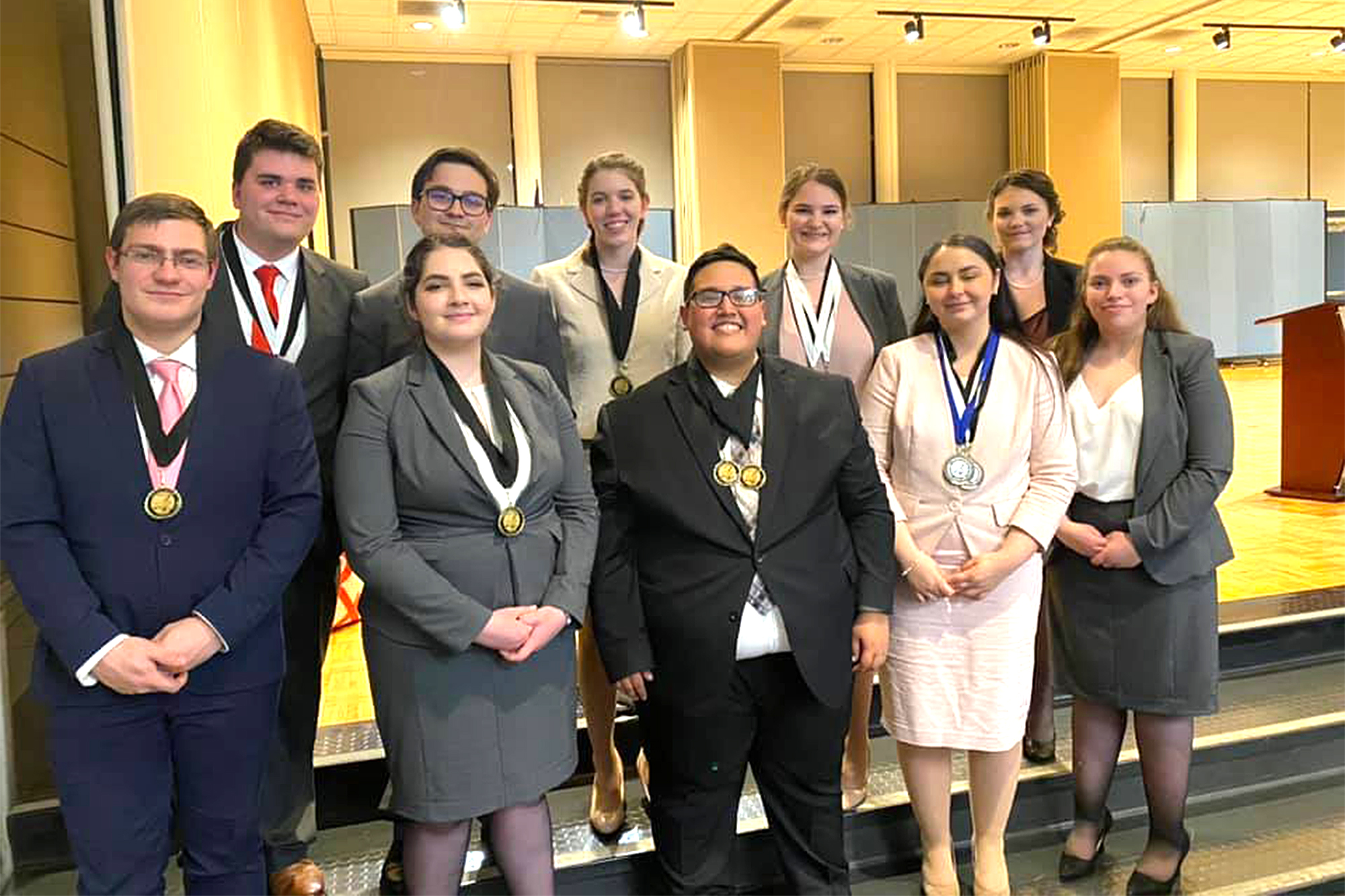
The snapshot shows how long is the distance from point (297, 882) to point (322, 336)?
48.6 inches

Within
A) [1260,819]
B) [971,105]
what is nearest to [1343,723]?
[1260,819]

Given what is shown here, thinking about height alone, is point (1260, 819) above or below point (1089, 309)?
below

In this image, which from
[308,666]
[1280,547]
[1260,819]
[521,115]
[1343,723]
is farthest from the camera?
[521,115]

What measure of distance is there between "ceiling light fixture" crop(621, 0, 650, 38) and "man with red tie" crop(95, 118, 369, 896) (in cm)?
800

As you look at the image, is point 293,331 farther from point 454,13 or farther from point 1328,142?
point 1328,142

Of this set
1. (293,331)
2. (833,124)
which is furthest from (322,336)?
(833,124)

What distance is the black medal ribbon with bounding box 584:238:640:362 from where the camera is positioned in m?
2.78

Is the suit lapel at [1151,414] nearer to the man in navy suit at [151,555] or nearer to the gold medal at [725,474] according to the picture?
the gold medal at [725,474]

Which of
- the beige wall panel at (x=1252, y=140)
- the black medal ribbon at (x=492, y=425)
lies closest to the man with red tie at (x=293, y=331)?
the black medal ribbon at (x=492, y=425)

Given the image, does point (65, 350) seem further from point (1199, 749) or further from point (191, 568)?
point (1199, 749)

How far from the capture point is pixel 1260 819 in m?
3.26

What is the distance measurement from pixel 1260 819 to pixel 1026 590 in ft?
4.76

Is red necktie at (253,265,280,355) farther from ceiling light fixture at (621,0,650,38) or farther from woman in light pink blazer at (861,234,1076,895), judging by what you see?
ceiling light fixture at (621,0,650,38)

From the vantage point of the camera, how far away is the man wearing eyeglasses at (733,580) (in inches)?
89.4
